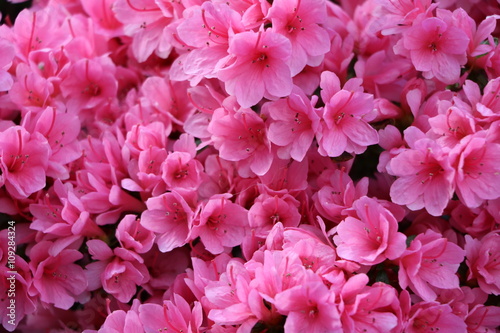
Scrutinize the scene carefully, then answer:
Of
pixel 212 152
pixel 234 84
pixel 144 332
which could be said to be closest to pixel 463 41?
pixel 234 84

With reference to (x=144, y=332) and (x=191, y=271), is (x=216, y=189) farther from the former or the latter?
(x=144, y=332)

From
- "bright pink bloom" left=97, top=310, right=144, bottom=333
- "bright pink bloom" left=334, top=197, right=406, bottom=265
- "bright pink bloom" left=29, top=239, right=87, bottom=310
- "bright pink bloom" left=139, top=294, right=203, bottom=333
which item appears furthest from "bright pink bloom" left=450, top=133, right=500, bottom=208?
"bright pink bloom" left=29, top=239, right=87, bottom=310

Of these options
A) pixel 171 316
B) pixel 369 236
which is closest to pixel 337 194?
pixel 369 236

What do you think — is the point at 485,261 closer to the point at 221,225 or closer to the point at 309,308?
the point at 309,308

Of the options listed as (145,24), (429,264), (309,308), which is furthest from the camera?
→ (145,24)

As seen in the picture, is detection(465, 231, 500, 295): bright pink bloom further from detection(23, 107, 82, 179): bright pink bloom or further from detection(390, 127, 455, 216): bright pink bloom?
detection(23, 107, 82, 179): bright pink bloom
